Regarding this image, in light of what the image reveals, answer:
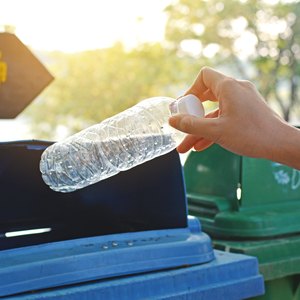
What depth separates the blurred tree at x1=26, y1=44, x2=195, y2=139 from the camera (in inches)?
498

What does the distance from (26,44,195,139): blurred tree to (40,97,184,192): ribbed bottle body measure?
33.6 feet

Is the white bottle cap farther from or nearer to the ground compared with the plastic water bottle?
farther from the ground

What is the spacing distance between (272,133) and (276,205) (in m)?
1.19

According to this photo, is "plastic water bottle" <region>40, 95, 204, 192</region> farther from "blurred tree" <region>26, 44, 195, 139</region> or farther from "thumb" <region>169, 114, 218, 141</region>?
"blurred tree" <region>26, 44, 195, 139</region>

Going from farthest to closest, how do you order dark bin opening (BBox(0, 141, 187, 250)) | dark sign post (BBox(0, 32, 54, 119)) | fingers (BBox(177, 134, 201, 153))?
dark sign post (BBox(0, 32, 54, 119)), dark bin opening (BBox(0, 141, 187, 250)), fingers (BBox(177, 134, 201, 153))

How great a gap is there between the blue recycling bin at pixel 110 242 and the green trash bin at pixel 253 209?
0.25 metres

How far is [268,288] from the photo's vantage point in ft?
7.43

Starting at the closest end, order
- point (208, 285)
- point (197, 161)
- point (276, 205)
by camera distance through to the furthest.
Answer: point (208, 285), point (276, 205), point (197, 161)

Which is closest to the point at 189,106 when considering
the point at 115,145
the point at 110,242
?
the point at 110,242

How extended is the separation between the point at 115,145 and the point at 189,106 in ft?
2.29

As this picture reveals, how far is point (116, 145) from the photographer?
232 cm

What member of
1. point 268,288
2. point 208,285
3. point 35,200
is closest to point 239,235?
point 268,288

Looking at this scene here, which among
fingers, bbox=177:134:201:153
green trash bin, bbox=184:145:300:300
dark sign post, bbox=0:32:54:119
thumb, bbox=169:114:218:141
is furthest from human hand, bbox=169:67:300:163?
dark sign post, bbox=0:32:54:119

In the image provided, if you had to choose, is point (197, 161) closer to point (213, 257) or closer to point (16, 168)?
point (213, 257)
